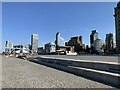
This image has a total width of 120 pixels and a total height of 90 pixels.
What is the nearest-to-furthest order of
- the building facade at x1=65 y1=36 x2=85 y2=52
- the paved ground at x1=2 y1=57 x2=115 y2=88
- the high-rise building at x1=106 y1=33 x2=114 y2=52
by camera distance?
the paved ground at x1=2 y1=57 x2=115 y2=88, the high-rise building at x1=106 y1=33 x2=114 y2=52, the building facade at x1=65 y1=36 x2=85 y2=52

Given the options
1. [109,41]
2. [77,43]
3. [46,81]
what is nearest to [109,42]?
[109,41]

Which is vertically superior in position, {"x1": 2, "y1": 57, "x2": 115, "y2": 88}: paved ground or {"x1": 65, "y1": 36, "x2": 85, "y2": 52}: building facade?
{"x1": 65, "y1": 36, "x2": 85, "y2": 52}: building facade

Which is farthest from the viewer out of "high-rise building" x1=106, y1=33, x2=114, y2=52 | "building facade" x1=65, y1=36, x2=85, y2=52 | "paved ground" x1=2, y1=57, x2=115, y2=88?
"building facade" x1=65, y1=36, x2=85, y2=52

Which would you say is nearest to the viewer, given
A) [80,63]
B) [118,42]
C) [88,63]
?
[88,63]

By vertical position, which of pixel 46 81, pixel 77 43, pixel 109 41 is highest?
pixel 109 41

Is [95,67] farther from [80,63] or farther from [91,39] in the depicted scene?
[91,39]

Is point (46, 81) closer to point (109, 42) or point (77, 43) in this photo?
point (109, 42)

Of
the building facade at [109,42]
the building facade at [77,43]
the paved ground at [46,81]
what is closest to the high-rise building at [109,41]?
the building facade at [109,42]

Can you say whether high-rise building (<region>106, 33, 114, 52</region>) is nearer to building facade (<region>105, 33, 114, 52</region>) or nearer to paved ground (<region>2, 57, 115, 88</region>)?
building facade (<region>105, 33, 114, 52</region>)

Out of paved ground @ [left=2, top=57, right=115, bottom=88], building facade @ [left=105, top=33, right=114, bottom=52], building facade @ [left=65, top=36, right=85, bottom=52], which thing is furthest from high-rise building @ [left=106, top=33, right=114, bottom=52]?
paved ground @ [left=2, top=57, right=115, bottom=88]

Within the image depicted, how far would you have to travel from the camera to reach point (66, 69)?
798 inches

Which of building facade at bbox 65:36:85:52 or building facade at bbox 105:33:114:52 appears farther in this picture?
building facade at bbox 65:36:85:52

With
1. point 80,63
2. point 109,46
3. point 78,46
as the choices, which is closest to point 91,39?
point 78,46

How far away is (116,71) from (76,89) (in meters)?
4.69
